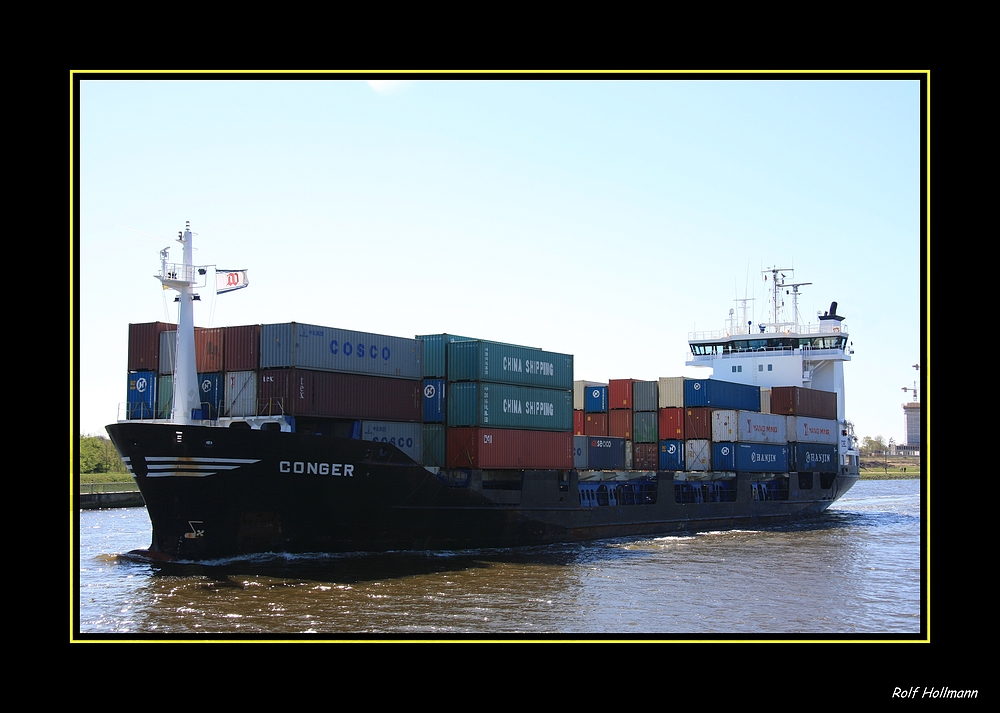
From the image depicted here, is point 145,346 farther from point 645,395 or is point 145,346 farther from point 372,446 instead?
point 645,395

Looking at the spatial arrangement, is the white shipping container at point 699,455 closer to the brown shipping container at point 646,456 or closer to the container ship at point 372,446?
the container ship at point 372,446

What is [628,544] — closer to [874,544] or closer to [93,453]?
[874,544]

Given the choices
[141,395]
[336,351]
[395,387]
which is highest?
[336,351]

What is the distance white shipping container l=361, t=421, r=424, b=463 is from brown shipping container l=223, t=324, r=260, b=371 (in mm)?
3652

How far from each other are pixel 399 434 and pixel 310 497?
4.07 metres

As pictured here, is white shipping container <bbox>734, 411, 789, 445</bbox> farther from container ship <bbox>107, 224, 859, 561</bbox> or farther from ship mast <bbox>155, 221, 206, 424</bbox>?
ship mast <bbox>155, 221, 206, 424</bbox>

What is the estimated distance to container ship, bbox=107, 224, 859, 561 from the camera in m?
23.5

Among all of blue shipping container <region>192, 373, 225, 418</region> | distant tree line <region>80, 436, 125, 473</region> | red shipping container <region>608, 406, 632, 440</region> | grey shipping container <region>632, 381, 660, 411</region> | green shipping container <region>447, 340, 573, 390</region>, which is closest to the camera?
blue shipping container <region>192, 373, 225, 418</region>

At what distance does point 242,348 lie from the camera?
84.5 feet

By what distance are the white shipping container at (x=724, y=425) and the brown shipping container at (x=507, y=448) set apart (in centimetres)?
1116

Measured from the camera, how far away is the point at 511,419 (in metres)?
30.3

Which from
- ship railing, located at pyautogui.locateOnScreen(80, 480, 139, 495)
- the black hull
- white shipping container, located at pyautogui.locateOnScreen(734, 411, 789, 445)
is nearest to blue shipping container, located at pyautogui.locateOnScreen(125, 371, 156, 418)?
the black hull

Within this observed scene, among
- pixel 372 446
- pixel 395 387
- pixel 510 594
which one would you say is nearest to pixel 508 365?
pixel 395 387
